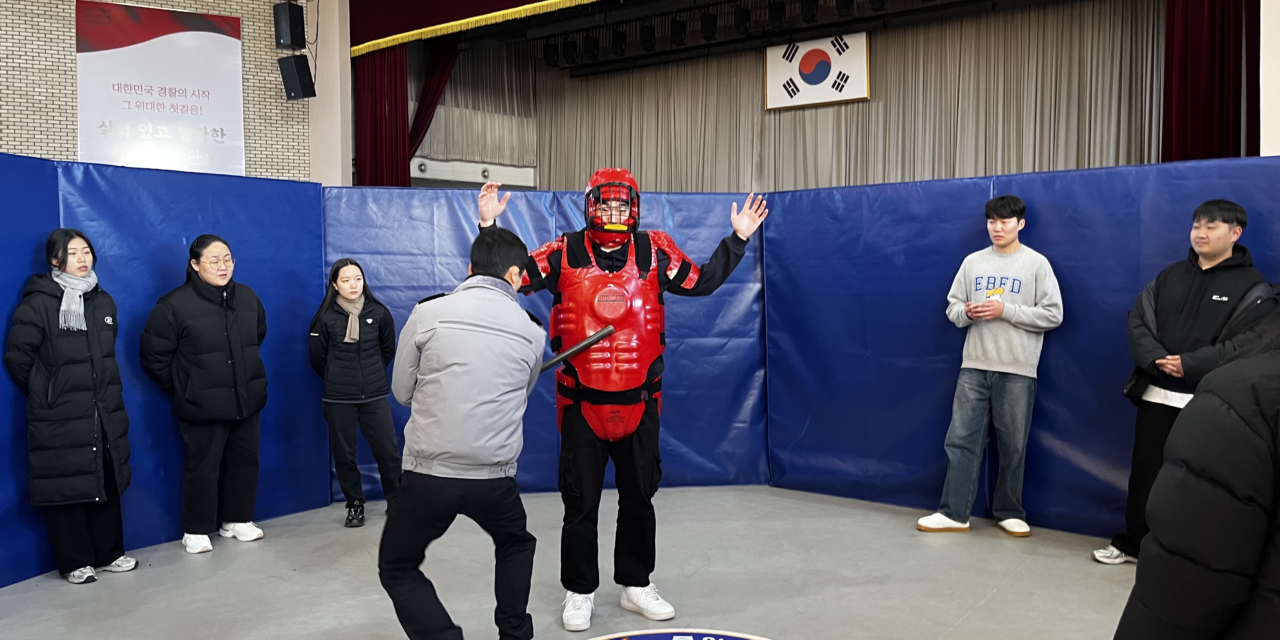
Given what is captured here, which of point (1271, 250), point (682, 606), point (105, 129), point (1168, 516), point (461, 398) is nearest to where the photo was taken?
point (1168, 516)

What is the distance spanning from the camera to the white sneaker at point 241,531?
4574 mm

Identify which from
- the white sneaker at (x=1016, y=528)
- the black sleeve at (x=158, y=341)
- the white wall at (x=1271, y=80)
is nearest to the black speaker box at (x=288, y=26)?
the black sleeve at (x=158, y=341)

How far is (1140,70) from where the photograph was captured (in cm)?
821

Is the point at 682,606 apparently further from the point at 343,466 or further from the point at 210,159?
the point at 210,159

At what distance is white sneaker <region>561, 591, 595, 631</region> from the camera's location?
3299 millimetres

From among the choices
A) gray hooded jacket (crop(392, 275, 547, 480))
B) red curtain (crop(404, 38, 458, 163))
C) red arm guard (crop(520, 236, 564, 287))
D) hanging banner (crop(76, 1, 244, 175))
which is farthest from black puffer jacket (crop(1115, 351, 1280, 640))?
red curtain (crop(404, 38, 458, 163))

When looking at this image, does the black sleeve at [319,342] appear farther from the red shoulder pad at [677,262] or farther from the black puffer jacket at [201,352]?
the red shoulder pad at [677,262]

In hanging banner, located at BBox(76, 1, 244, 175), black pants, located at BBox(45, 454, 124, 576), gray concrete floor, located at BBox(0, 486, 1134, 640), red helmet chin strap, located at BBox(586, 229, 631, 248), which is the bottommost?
gray concrete floor, located at BBox(0, 486, 1134, 640)

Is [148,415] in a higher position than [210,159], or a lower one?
lower

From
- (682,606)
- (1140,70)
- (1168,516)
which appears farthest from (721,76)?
(1168,516)

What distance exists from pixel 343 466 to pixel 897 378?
3.06m

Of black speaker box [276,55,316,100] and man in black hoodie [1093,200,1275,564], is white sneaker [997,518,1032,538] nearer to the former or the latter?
man in black hoodie [1093,200,1275,564]

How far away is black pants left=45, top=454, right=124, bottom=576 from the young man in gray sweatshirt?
3.78 meters

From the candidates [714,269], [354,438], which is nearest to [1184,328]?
[714,269]
